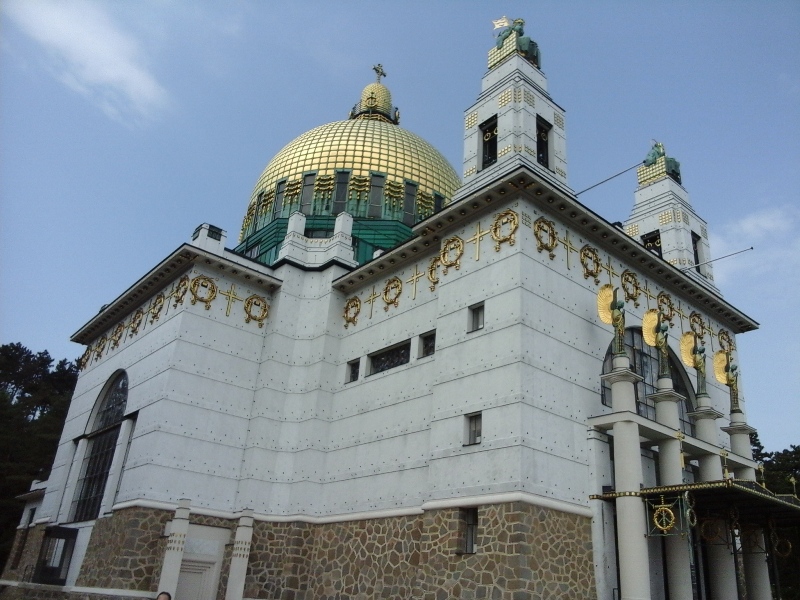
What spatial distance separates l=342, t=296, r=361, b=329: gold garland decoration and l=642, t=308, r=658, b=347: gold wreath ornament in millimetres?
9310

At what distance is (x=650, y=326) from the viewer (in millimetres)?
18328

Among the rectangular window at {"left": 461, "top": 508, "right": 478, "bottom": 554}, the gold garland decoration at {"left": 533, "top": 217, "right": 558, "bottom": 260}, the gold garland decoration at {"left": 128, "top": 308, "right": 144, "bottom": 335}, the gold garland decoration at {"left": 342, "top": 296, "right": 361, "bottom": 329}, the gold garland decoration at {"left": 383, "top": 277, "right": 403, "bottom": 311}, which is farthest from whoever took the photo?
the gold garland decoration at {"left": 128, "top": 308, "right": 144, "bottom": 335}

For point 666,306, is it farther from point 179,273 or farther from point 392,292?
point 179,273

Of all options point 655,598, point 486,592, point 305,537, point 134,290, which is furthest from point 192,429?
point 655,598

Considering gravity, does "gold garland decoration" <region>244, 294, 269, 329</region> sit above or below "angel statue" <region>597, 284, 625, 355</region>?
above

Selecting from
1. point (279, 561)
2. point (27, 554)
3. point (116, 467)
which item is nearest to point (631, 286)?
point (279, 561)

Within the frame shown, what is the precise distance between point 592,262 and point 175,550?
13669 mm

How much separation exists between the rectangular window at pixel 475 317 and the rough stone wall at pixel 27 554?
18.1 meters

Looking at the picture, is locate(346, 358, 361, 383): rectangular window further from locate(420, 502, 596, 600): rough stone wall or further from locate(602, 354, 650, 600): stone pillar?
locate(602, 354, 650, 600): stone pillar

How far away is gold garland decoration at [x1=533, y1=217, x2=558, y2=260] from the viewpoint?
58.7 ft

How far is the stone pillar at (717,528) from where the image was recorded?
1745 centimetres

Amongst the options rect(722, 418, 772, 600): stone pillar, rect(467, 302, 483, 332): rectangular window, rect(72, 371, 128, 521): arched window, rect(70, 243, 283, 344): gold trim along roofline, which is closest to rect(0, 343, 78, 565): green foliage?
rect(72, 371, 128, 521): arched window

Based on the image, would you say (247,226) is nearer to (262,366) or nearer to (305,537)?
(262,366)

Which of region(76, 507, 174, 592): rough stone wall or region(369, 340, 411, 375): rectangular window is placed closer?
region(76, 507, 174, 592): rough stone wall
